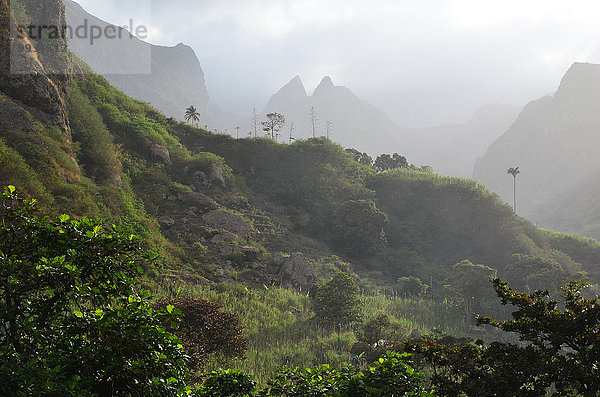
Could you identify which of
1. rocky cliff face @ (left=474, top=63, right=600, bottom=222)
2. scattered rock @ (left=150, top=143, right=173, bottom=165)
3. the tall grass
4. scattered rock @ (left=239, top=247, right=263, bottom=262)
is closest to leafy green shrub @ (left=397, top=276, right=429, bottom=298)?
the tall grass

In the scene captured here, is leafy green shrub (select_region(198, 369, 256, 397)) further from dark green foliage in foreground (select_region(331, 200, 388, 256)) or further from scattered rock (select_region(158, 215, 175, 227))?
dark green foliage in foreground (select_region(331, 200, 388, 256))

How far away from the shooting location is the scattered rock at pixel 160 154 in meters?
→ 26.5

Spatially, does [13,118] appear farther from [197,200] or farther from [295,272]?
[295,272]

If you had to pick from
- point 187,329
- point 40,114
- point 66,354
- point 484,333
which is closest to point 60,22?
point 40,114

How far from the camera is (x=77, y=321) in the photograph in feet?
10.8

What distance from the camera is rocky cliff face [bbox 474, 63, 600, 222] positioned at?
128 metres

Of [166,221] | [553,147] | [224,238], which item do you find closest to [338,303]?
[224,238]

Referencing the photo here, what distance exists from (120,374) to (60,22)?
85.7ft

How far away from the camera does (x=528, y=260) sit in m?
23.5

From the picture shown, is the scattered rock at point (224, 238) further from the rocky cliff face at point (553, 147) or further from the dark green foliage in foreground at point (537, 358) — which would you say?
the rocky cliff face at point (553, 147)

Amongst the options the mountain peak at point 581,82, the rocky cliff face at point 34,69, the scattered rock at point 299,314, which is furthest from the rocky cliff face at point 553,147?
the rocky cliff face at point 34,69

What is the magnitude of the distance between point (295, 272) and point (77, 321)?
17.8m

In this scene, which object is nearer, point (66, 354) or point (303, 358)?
point (66, 354)

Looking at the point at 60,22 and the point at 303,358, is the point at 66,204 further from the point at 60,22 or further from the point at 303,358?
the point at 60,22
